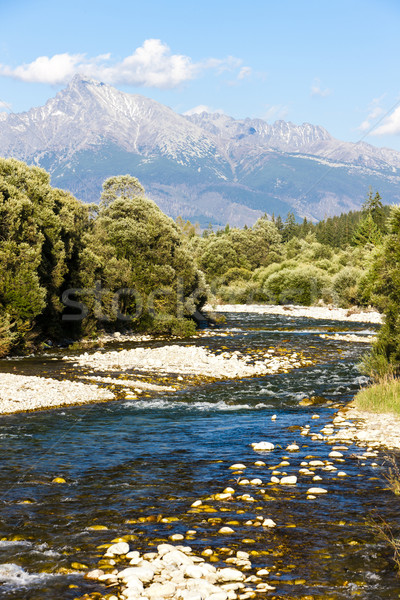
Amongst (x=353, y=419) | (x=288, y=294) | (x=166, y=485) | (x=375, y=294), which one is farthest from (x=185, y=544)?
(x=288, y=294)

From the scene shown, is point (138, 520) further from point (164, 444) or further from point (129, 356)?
point (129, 356)

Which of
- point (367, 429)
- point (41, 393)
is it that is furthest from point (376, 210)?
point (367, 429)

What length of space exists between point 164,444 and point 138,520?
5.63m

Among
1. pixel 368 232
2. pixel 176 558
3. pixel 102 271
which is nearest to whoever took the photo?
pixel 176 558

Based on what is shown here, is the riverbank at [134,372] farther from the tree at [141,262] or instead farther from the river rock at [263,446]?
the tree at [141,262]

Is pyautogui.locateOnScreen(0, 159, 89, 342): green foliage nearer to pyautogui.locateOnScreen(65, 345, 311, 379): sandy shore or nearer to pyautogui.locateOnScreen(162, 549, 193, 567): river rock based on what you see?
pyautogui.locateOnScreen(65, 345, 311, 379): sandy shore

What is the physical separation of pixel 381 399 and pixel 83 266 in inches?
1208

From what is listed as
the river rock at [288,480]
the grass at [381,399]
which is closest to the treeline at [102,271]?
the grass at [381,399]

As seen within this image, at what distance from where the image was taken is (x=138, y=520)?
10.3 metres

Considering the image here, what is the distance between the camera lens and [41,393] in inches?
900

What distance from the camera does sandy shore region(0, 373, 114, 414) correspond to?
68.7 ft

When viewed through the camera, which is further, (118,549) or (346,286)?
(346,286)

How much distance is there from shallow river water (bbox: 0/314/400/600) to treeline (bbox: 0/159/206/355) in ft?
52.1

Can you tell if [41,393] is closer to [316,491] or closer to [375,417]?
[375,417]
